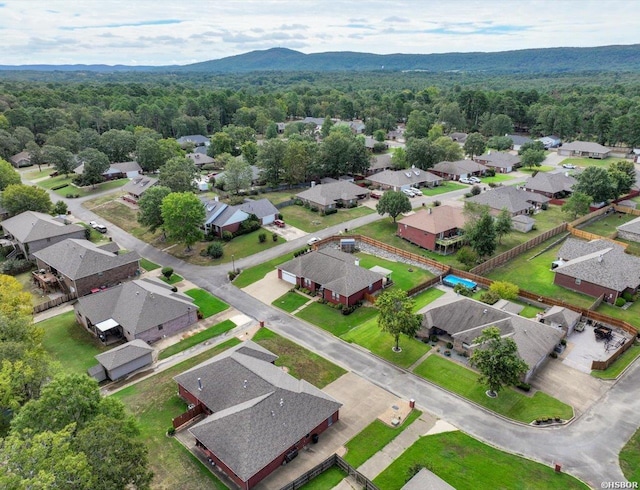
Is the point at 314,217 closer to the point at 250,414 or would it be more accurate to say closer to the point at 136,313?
the point at 136,313

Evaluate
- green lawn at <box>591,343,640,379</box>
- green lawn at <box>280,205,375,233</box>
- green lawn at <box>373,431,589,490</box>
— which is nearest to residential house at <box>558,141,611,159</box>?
green lawn at <box>280,205,375,233</box>

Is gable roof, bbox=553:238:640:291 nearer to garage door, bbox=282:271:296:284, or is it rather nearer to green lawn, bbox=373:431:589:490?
green lawn, bbox=373:431:589:490

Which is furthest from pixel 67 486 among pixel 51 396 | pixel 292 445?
pixel 292 445

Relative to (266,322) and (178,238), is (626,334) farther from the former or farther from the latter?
(178,238)

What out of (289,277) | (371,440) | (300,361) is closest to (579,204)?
(289,277)

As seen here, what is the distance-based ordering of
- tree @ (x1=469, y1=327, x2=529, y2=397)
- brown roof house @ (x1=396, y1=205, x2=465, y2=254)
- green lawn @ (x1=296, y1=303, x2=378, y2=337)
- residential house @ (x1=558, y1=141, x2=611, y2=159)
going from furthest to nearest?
residential house @ (x1=558, y1=141, x2=611, y2=159) < brown roof house @ (x1=396, y1=205, x2=465, y2=254) < green lawn @ (x1=296, y1=303, x2=378, y2=337) < tree @ (x1=469, y1=327, x2=529, y2=397)
